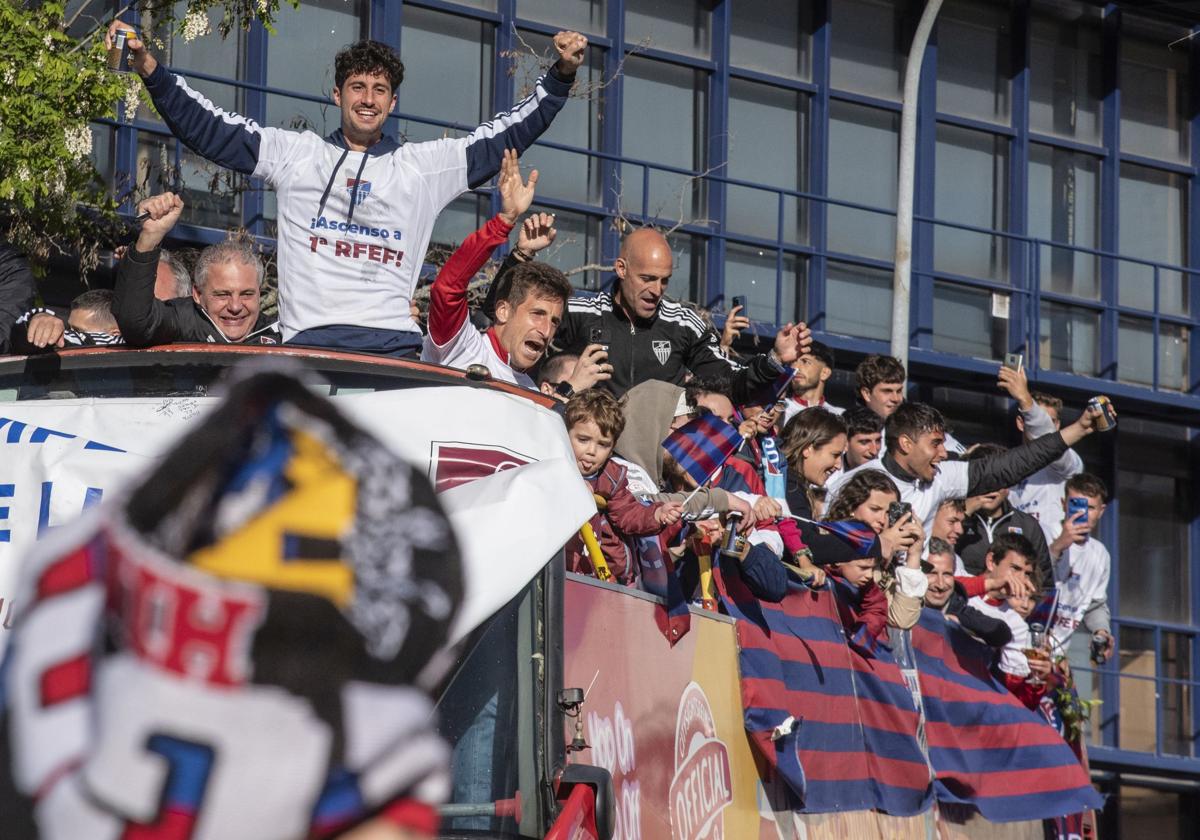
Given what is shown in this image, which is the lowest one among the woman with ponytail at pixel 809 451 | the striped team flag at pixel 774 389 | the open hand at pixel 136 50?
the woman with ponytail at pixel 809 451

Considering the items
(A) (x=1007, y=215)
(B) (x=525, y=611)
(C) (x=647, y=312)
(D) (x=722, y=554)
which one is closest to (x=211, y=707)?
(B) (x=525, y=611)

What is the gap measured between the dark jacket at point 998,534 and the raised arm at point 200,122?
21.2 feet

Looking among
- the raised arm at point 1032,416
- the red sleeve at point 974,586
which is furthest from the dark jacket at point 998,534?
the red sleeve at point 974,586

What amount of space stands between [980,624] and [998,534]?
1.86m

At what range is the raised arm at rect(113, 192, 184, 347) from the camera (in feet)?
17.3

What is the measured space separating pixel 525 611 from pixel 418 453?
1.58ft

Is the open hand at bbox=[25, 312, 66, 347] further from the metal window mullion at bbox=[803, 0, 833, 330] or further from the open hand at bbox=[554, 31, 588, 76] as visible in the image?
the metal window mullion at bbox=[803, 0, 833, 330]

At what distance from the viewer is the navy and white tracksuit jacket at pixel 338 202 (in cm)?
663

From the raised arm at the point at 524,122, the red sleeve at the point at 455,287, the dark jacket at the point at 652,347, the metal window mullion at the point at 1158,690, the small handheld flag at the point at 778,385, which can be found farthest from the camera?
the metal window mullion at the point at 1158,690

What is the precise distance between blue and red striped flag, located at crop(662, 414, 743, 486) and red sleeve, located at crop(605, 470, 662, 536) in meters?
0.76

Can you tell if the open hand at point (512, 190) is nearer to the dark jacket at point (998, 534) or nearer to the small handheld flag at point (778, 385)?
the small handheld flag at point (778, 385)

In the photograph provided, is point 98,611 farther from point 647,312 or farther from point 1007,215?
point 1007,215

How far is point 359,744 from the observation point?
1.69m

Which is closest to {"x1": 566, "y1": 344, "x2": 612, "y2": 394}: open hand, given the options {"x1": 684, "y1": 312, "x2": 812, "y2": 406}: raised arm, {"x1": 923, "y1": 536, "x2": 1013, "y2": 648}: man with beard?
{"x1": 684, "y1": 312, "x2": 812, "y2": 406}: raised arm
